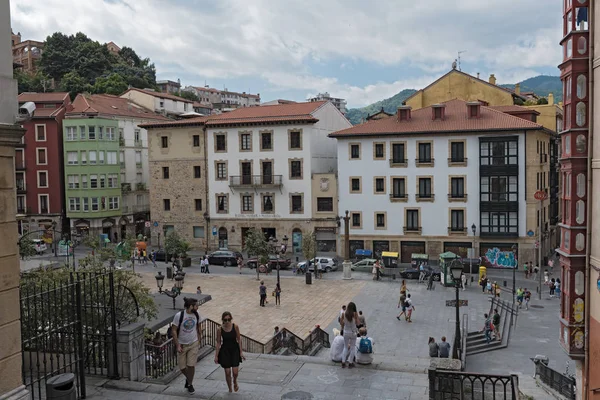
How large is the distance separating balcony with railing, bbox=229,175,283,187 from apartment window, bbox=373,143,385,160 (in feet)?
29.7

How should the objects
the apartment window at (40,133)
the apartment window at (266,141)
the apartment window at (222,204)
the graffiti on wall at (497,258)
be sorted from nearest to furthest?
the graffiti on wall at (497,258) < the apartment window at (266,141) < the apartment window at (222,204) < the apartment window at (40,133)

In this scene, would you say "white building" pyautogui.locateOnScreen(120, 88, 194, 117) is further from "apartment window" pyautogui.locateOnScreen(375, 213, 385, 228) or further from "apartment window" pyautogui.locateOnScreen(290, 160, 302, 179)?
"apartment window" pyautogui.locateOnScreen(375, 213, 385, 228)

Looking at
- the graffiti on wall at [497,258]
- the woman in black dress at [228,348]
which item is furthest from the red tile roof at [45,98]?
the woman in black dress at [228,348]

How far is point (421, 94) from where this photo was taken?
5988cm

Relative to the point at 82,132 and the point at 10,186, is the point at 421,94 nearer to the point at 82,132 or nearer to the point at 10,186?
the point at 82,132

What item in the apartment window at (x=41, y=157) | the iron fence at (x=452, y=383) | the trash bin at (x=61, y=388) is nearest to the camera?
the trash bin at (x=61, y=388)

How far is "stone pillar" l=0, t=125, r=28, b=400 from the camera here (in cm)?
838

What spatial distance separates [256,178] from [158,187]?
34.6 feet

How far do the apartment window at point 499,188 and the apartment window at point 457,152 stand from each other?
7.52 ft

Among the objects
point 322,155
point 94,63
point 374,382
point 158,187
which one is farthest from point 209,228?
point 94,63

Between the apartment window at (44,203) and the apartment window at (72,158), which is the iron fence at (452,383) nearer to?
the apartment window at (72,158)

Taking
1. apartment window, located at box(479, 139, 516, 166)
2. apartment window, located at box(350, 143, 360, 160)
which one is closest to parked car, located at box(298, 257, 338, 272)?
apartment window, located at box(350, 143, 360, 160)

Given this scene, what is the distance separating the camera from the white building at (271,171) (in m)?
50.4

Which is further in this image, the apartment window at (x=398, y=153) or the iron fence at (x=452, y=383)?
the apartment window at (x=398, y=153)
